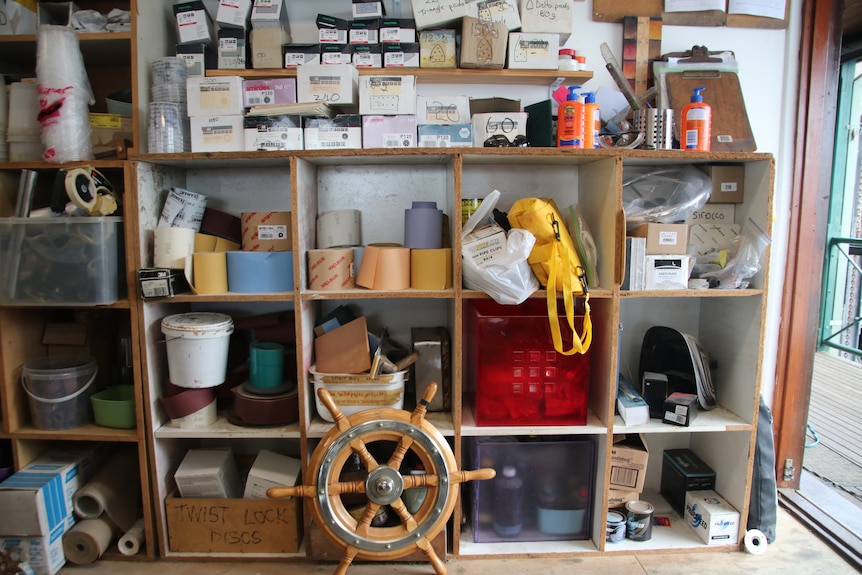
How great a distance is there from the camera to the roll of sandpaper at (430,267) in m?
1.85

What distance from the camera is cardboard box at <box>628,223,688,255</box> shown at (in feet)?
6.00

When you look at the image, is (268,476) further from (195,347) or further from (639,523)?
(639,523)

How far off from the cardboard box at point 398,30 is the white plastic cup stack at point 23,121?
4.05 feet

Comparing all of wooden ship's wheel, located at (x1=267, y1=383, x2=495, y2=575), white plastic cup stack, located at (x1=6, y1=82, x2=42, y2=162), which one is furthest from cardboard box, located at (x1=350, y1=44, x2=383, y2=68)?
wooden ship's wheel, located at (x1=267, y1=383, x2=495, y2=575)

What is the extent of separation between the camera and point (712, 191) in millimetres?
1981

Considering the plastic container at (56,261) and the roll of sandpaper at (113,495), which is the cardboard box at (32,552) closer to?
the roll of sandpaper at (113,495)

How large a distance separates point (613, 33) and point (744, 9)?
0.52m

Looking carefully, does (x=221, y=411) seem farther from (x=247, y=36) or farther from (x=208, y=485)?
(x=247, y=36)

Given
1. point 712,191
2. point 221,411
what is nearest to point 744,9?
point 712,191

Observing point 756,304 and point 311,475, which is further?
point 756,304

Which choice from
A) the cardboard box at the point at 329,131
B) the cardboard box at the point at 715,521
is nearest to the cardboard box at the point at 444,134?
the cardboard box at the point at 329,131

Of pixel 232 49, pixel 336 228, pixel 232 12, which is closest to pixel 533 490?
pixel 336 228

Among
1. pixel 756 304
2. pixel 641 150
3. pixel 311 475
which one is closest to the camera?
pixel 311 475

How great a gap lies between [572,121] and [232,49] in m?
1.26
